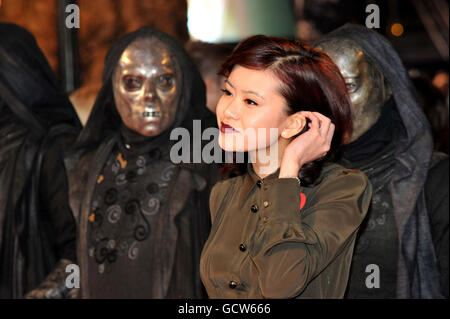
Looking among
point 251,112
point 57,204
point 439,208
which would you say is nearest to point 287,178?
point 251,112

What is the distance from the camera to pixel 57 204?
403 cm

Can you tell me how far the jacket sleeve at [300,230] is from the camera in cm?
200

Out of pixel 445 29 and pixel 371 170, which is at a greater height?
pixel 445 29

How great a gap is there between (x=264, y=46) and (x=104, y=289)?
6.44ft

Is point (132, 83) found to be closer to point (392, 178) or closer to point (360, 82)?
point (360, 82)

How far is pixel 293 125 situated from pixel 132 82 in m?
1.80

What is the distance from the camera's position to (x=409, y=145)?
339 centimetres

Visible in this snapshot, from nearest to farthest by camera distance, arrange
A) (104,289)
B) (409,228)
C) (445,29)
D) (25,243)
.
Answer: (409,228), (104,289), (25,243), (445,29)

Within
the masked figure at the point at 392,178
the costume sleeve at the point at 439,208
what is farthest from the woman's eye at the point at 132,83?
the costume sleeve at the point at 439,208

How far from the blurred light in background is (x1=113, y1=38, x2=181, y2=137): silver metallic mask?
2740 millimetres

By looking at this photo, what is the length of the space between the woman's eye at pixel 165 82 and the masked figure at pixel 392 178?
0.85 meters

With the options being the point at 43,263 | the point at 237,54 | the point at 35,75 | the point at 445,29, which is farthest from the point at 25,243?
the point at 445,29

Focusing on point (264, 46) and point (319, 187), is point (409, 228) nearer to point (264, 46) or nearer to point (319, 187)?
point (319, 187)

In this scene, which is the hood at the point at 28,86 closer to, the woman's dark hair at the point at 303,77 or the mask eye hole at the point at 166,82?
the mask eye hole at the point at 166,82
